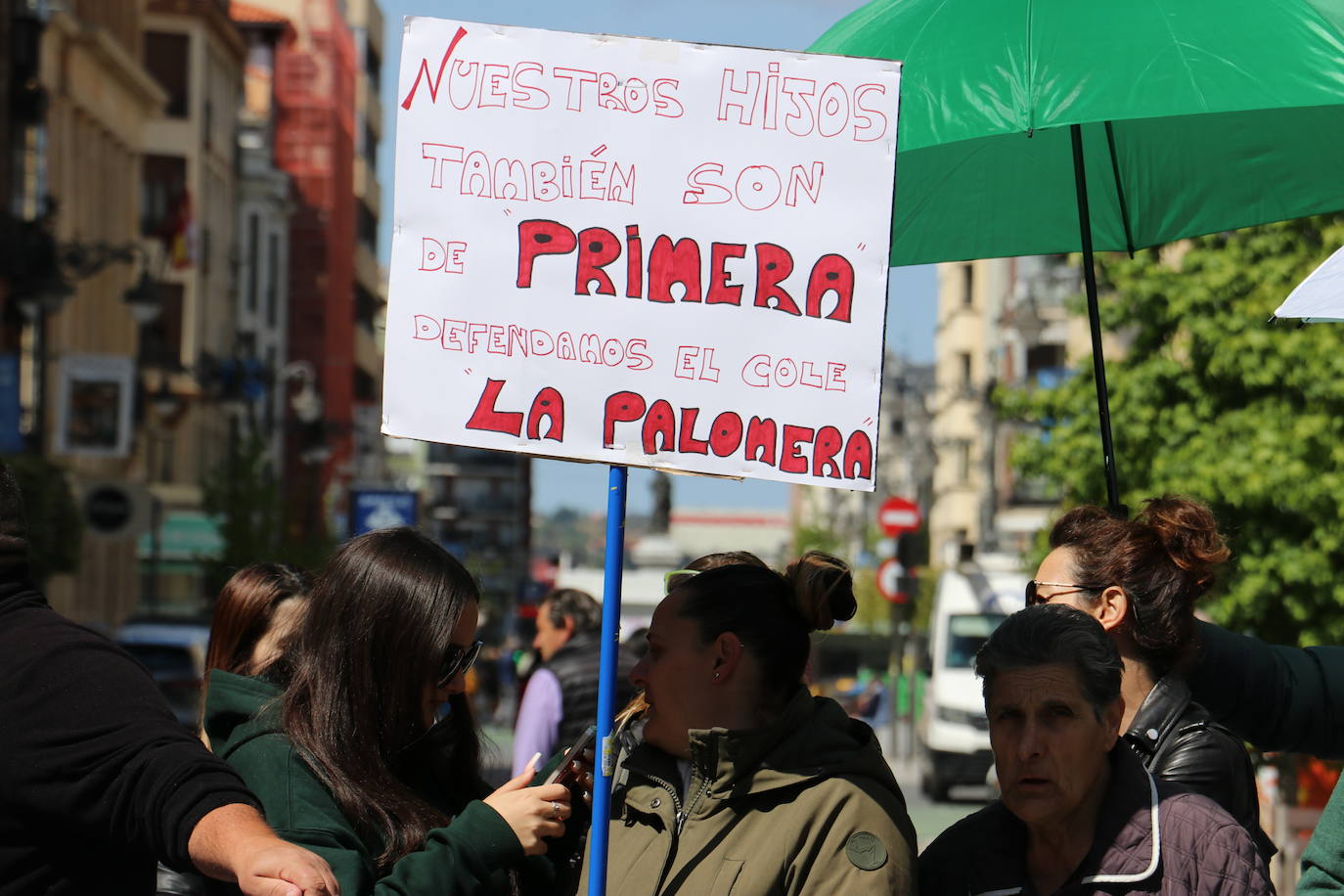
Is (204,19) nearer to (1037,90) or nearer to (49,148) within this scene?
(49,148)

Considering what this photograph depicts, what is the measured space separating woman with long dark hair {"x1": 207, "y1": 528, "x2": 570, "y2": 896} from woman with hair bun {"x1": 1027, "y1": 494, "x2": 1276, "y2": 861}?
1116 millimetres

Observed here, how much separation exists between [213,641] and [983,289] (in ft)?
228

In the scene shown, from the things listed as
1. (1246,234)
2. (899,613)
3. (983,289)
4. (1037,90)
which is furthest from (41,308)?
(983,289)

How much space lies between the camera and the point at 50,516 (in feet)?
95.3

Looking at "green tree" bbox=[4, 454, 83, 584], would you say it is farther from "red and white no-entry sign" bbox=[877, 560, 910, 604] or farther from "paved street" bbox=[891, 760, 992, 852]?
"paved street" bbox=[891, 760, 992, 852]

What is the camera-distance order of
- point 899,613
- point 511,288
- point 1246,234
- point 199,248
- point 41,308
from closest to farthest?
point 511,288
point 1246,234
point 41,308
point 899,613
point 199,248

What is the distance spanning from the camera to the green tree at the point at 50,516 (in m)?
27.6

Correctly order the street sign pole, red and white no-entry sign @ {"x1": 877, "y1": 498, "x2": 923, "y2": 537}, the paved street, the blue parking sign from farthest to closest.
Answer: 1. red and white no-entry sign @ {"x1": 877, "y1": 498, "x2": 923, "y2": 537}
2. the blue parking sign
3. the street sign pole
4. the paved street

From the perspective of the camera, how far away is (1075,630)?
3648mm

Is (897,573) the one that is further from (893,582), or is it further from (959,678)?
(959,678)

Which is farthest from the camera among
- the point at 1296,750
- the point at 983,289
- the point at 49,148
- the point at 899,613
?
the point at 983,289

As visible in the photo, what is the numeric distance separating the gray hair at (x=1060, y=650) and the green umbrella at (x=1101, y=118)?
811 mm

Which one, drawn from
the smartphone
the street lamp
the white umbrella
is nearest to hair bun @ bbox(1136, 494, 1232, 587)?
the white umbrella

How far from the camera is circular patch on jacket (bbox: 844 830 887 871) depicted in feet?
12.1
